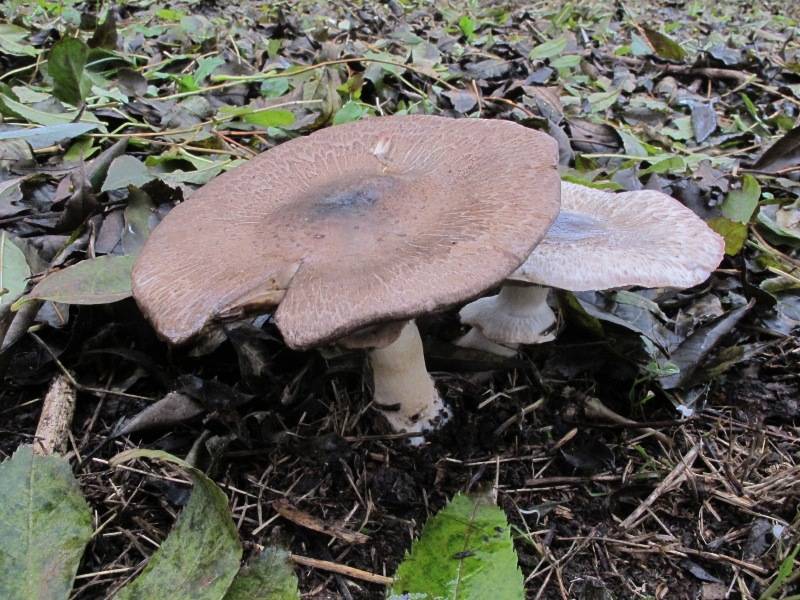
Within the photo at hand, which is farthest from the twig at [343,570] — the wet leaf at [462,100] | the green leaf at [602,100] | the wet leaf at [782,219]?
the green leaf at [602,100]

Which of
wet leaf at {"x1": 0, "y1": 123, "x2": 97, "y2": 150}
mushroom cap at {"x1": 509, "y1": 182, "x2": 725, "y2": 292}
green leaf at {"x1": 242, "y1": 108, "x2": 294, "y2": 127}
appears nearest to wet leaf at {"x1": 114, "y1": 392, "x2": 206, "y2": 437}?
mushroom cap at {"x1": 509, "y1": 182, "x2": 725, "y2": 292}

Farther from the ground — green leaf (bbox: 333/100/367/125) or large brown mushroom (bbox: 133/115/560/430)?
large brown mushroom (bbox: 133/115/560/430)

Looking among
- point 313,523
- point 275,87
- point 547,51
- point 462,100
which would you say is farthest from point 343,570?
point 547,51

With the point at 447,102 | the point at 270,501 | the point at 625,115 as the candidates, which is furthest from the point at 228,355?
the point at 625,115

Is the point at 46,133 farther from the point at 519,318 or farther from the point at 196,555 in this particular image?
the point at 519,318

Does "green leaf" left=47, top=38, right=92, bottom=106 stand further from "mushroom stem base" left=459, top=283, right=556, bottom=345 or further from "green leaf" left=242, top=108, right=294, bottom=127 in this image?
"mushroom stem base" left=459, top=283, right=556, bottom=345

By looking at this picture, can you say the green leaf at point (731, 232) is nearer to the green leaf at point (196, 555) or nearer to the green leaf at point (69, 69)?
the green leaf at point (196, 555)
